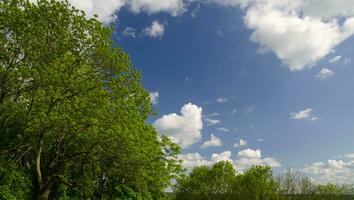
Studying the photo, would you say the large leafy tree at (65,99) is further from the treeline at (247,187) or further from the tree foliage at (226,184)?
the tree foliage at (226,184)

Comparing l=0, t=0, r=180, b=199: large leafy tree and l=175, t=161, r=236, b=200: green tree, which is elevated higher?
l=175, t=161, r=236, b=200: green tree

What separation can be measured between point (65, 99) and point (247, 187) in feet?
233

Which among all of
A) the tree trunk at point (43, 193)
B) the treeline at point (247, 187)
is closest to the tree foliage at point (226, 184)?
the treeline at point (247, 187)

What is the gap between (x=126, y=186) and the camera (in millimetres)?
41562

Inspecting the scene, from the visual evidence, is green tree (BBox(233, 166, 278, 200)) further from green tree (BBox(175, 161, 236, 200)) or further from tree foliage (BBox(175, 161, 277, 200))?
green tree (BBox(175, 161, 236, 200))

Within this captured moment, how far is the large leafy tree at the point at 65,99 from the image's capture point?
1168 inches

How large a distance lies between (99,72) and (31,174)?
449 inches

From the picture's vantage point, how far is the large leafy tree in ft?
97.3

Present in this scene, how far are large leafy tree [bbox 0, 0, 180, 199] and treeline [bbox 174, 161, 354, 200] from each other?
3579 centimetres

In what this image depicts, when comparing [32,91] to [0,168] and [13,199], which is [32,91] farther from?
[13,199]

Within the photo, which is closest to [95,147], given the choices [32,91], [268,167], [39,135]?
[39,135]

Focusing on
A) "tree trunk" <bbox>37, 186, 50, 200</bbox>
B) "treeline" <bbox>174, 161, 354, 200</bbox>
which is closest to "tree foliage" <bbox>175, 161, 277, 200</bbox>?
"treeline" <bbox>174, 161, 354, 200</bbox>

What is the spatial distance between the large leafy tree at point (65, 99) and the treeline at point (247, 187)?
35792 millimetres

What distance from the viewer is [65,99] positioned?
30.3m
